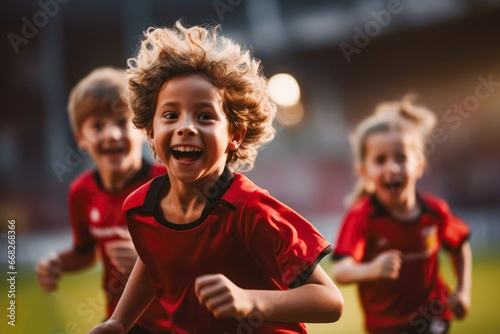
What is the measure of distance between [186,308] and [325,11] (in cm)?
240

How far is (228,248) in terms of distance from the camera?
110 cm

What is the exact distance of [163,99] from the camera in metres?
1.15

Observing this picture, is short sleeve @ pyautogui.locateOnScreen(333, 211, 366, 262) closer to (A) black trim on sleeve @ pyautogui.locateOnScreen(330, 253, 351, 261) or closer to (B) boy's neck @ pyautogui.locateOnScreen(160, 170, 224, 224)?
(A) black trim on sleeve @ pyautogui.locateOnScreen(330, 253, 351, 261)

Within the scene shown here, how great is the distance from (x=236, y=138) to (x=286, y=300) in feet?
1.38

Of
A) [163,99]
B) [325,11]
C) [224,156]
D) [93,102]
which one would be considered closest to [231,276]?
[224,156]

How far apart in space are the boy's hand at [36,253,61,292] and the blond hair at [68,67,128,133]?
48 centimetres

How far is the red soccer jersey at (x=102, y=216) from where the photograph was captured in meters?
1.82

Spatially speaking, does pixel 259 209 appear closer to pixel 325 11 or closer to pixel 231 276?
pixel 231 276

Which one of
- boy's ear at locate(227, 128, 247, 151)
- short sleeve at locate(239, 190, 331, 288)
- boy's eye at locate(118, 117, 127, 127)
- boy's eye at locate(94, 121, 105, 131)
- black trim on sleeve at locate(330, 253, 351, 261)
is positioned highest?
boy's eye at locate(118, 117, 127, 127)

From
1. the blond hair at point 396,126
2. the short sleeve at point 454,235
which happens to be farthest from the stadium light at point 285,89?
the short sleeve at point 454,235

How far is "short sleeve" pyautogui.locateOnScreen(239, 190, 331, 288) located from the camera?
1.01m

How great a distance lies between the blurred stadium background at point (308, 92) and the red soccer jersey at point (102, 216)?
841mm

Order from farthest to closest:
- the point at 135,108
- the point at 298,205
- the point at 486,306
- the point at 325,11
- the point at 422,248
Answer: the point at 298,205 → the point at 325,11 → the point at 486,306 → the point at 422,248 → the point at 135,108

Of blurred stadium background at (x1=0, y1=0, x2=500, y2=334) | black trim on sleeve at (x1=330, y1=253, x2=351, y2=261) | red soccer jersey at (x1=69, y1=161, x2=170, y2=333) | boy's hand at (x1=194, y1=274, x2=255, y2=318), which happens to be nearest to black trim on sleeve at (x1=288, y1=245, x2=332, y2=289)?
boy's hand at (x1=194, y1=274, x2=255, y2=318)
